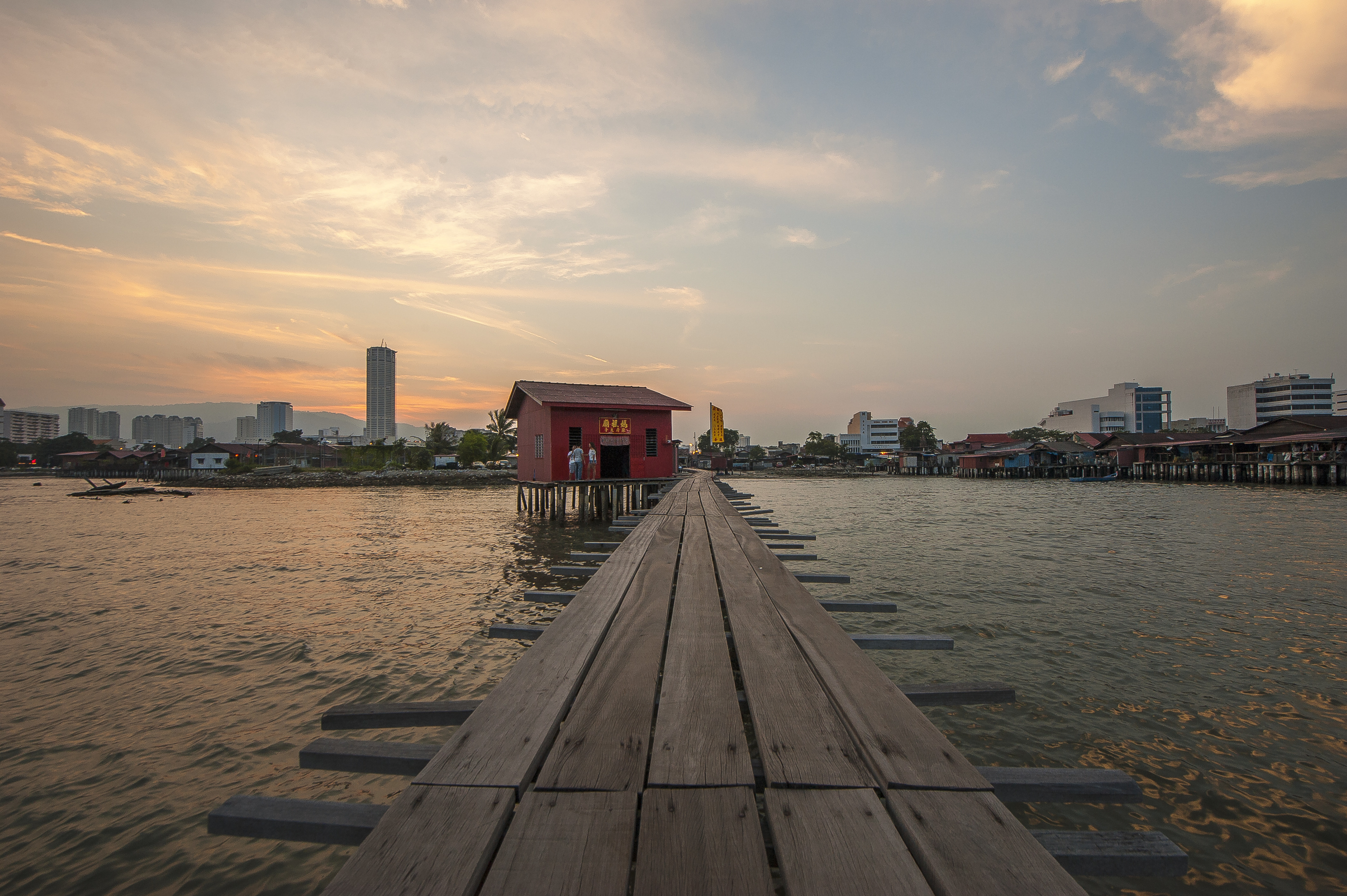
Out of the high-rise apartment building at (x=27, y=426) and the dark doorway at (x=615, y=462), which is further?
the high-rise apartment building at (x=27, y=426)

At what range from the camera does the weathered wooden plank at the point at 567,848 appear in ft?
4.53

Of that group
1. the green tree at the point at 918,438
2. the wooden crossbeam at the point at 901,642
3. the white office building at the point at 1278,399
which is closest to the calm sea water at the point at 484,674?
the wooden crossbeam at the point at 901,642

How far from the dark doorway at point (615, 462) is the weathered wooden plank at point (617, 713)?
61.8 ft

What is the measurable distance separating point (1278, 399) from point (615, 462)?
422ft

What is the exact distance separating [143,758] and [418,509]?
25280mm

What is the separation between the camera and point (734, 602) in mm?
4164

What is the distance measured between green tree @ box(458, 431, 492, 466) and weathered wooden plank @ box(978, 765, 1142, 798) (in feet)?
233

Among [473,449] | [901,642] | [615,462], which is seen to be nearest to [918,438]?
[473,449]

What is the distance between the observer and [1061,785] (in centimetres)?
191

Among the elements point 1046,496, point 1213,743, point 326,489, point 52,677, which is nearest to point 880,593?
point 1213,743

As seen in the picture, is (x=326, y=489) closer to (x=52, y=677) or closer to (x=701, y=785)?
(x=52, y=677)

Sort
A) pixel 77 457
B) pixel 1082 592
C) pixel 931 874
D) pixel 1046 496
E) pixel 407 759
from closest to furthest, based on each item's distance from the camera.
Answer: pixel 931 874 → pixel 407 759 → pixel 1082 592 → pixel 1046 496 → pixel 77 457

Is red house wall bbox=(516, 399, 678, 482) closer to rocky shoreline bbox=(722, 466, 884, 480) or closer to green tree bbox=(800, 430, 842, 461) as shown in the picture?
rocky shoreline bbox=(722, 466, 884, 480)

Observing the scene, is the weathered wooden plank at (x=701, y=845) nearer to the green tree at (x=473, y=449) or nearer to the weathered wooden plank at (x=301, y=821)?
the weathered wooden plank at (x=301, y=821)
